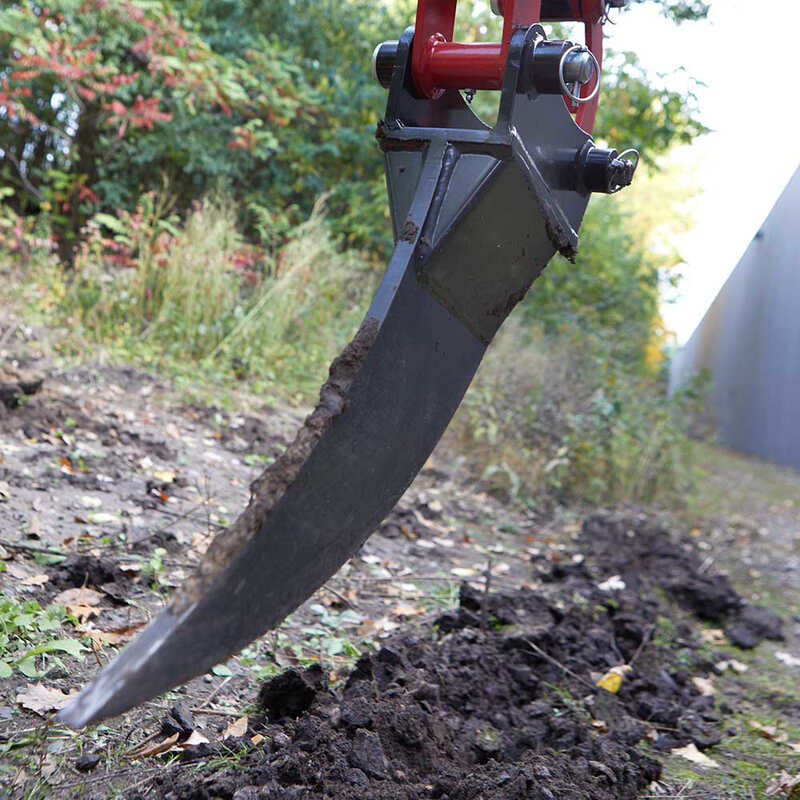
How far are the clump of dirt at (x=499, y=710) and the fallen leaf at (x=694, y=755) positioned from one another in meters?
0.02

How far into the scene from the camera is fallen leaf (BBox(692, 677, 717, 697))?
2931 mm

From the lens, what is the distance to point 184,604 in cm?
112

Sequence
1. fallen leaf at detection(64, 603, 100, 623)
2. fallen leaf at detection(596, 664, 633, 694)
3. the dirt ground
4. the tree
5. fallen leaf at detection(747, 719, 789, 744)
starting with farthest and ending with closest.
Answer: the tree → fallen leaf at detection(596, 664, 633, 694) → fallen leaf at detection(747, 719, 789, 744) → fallen leaf at detection(64, 603, 100, 623) → the dirt ground

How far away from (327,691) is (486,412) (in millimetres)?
3977

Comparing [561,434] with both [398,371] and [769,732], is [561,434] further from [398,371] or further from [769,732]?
[398,371]

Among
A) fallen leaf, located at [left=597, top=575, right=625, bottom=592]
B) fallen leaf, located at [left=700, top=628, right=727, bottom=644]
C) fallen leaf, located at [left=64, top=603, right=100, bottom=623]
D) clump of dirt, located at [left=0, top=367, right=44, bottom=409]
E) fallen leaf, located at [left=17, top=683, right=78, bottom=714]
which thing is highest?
clump of dirt, located at [left=0, top=367, right=44, bottom=409]

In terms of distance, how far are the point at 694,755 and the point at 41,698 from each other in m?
1.73

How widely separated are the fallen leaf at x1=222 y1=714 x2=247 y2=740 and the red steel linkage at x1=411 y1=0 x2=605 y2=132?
1437 millimetres

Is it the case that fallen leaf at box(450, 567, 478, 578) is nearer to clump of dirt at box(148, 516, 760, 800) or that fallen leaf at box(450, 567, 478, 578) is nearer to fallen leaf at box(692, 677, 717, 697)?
clump of dirt at box(148, 516, 760, 800)

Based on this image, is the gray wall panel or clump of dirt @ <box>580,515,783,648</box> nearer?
clump of dirt @ <box>580,515,783,648</box>

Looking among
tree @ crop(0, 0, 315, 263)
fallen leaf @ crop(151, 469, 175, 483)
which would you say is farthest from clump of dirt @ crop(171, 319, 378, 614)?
tree @ crop(0, 0, 315, 263)

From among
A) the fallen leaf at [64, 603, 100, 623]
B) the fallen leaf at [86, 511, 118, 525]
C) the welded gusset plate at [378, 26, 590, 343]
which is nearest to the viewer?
the welded gusset plate at [378, 26, 590, 343]

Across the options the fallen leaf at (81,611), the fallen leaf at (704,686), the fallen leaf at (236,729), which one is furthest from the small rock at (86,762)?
the fallen leaf at (704,686)

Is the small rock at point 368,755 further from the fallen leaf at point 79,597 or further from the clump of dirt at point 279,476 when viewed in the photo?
the fallen leaf at point 79,597
